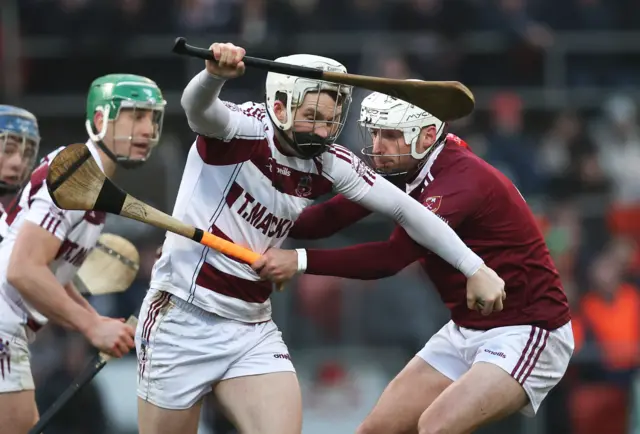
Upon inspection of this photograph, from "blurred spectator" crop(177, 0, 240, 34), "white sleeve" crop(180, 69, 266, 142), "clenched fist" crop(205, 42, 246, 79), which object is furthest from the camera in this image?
"blurred spectator" crop(177, 0, 240, 34)

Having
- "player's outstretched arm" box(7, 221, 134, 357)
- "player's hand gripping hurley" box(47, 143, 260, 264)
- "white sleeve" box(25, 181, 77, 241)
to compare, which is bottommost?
"player's outstretched arm" box(7, 221, 134, 357)

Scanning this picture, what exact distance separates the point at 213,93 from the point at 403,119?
3.89 ft

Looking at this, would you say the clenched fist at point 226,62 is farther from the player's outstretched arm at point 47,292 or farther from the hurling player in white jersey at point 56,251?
the player's outstretched arm at point 47,292

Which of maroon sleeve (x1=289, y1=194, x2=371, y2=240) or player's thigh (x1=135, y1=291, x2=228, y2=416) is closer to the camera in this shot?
player's thigh (x1=135, y1=291, x2=228, y2=416)

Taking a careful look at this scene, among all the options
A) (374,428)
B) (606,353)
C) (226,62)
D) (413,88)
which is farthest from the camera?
(606,353)

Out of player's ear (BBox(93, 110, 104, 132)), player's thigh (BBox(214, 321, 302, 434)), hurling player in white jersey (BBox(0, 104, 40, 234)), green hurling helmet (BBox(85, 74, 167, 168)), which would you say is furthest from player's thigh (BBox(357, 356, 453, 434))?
hurling player in white jersey (BBox(0, 104, 40, 234))

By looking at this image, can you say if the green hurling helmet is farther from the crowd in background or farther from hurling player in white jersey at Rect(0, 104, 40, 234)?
the crowd in background

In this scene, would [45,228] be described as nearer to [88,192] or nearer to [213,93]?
[88,192]

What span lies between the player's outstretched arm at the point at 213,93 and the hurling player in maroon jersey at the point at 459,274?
2.46 feet

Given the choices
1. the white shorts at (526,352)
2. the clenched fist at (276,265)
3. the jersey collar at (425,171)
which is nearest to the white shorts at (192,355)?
the clenched fist at (276,265)

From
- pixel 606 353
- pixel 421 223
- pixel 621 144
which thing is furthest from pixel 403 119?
pixel 621 144

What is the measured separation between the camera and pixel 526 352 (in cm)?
514

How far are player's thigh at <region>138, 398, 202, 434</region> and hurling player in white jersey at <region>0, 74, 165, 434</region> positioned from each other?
0.42m

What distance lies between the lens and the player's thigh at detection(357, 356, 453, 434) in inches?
212
